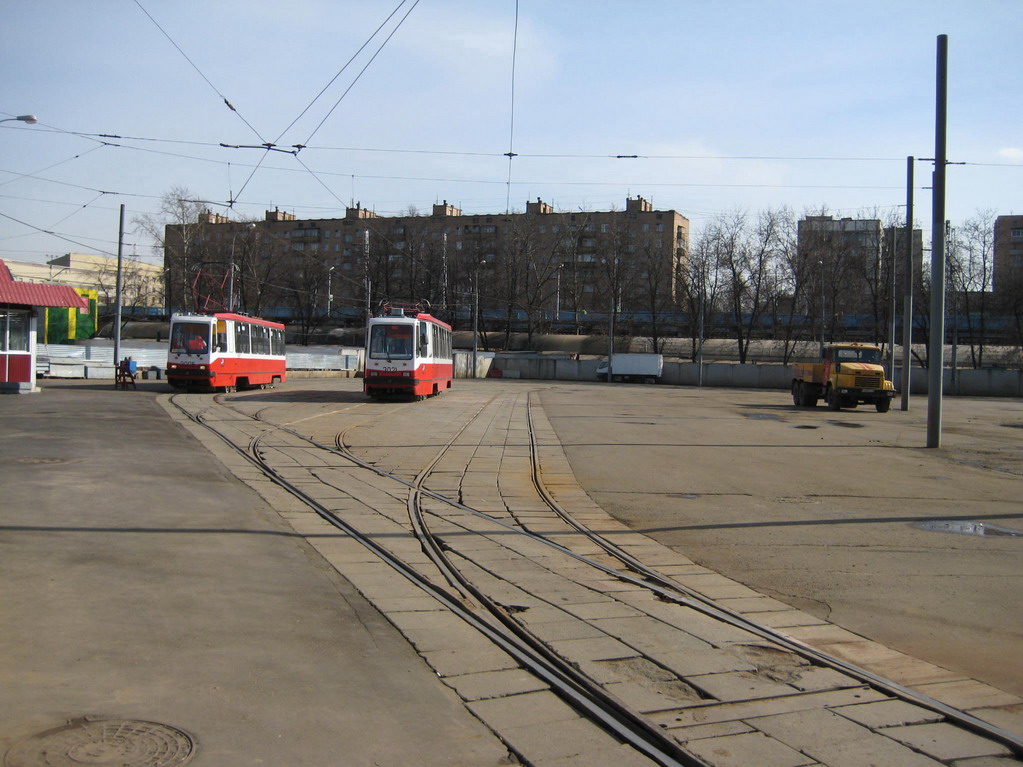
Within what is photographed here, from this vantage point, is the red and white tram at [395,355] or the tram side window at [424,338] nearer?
the red and white tram at [395,355]

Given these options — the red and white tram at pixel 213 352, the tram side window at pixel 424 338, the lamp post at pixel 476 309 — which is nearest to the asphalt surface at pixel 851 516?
the tram side window at pixel 424 338

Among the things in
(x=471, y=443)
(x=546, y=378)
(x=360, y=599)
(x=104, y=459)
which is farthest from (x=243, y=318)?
(x=546, y=378)

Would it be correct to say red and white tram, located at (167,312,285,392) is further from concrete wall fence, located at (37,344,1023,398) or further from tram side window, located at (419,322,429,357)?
concrete wall fence, located at (37,344,1023,398)

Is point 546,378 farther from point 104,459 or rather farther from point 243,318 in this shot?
point 104,459

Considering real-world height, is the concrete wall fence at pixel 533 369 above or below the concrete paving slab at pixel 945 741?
above

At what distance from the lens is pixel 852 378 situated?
110 feet

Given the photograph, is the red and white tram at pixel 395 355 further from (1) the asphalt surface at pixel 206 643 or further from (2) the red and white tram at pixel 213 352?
(1) the asphalt surface at pixel 206 643

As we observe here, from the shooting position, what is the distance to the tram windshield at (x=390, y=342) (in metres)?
30.8

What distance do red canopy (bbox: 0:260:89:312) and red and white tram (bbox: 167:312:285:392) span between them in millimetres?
3634

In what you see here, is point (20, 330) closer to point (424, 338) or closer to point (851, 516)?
point (424, 338)

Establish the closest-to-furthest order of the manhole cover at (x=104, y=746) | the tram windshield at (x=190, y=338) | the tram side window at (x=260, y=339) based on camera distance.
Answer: the manhole cover at (x=104, y=746) < the tram windshield at (x=190, y=338) < the tram side window at (x=260, y=339)

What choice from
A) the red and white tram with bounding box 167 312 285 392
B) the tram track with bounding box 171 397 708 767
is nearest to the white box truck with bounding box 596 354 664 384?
the red and white tram with bounding box 167 312 285 392

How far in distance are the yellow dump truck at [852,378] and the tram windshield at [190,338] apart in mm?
24218

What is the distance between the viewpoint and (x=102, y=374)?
42.7 meters
